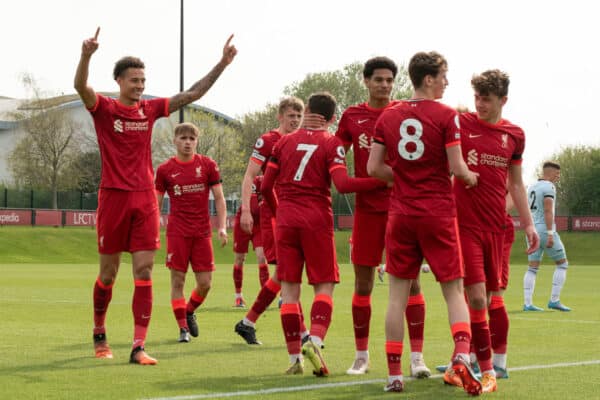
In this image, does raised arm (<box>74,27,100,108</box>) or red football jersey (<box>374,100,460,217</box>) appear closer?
red football jersey (<box>374,100,460,217</box>)

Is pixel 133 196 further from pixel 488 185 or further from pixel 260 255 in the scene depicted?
pixel 260 255

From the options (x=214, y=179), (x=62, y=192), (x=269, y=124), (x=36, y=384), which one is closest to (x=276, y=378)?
(x=36, y=384)

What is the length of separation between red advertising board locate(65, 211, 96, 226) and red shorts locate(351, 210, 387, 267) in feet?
149

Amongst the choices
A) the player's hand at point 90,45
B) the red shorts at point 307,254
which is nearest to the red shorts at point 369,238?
the red shorts at point 307,254

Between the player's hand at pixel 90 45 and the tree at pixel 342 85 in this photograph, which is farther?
the tree at pixel 342 85

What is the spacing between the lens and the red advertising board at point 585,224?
58.8 metres

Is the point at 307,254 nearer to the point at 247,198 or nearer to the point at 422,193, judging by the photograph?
the point at 247,198

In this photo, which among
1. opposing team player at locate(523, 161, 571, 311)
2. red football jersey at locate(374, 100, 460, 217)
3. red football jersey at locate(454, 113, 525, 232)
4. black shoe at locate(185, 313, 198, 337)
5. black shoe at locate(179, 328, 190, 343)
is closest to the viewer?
red football jersey at locate(374, 100, 460, 217)

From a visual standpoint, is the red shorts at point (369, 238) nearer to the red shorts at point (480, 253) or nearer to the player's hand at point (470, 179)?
the red shorts at point (480, 253)

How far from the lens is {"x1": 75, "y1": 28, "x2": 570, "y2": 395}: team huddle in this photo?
23.0 feet

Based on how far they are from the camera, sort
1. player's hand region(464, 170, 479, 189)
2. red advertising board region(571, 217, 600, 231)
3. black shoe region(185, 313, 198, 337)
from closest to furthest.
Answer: player's hand region(464, 170, 479, 189) < black shoe region(185, 313, 198, 337) < red advertising board region(571, 217, 600, 231)

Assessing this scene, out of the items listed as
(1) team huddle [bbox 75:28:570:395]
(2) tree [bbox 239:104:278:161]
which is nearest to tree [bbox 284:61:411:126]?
(2) tree [bbox 239:104:278:161]

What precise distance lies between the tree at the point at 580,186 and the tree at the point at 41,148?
3408cm

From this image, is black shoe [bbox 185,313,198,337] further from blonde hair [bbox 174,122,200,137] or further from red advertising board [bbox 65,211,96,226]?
red advertising board [bbox 65,211,96,226]
